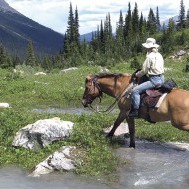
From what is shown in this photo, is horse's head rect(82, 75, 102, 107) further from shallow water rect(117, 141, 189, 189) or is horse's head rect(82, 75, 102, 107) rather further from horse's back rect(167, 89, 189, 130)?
horse's back rect(167, 89, 189, 130)

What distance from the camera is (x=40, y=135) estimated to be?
15203mm

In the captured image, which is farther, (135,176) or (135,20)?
(135,20)

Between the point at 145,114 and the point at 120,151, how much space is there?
5.18ft

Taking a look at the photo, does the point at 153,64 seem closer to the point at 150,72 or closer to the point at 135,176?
the point at 150,72

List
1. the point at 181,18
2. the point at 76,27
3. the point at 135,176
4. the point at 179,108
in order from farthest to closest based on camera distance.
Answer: the point at 181,18, the point at 76,27, the point at 179,108, the point at 135,176

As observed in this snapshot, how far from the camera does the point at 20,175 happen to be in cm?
1323

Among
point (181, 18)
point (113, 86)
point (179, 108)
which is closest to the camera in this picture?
point (179, 108)

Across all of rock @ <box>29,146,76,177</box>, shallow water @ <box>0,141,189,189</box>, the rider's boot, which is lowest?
shallow water @ <box>0,141,189,189</box>

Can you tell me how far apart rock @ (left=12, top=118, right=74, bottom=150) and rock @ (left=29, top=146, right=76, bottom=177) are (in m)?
1.58

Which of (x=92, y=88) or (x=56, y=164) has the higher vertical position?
(x=92, y=88)

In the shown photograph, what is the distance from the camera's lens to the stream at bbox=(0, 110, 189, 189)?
39.5 ft

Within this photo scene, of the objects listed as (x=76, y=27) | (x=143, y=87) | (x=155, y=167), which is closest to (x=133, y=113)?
(x=143, y=87)

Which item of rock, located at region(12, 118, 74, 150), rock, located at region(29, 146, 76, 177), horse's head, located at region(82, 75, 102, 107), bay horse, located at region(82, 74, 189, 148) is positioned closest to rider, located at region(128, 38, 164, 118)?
bay horse, located at region(82, 74, 189, 148)

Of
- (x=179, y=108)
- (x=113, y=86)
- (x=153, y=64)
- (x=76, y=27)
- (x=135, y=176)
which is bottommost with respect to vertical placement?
(x=135, y=176)
